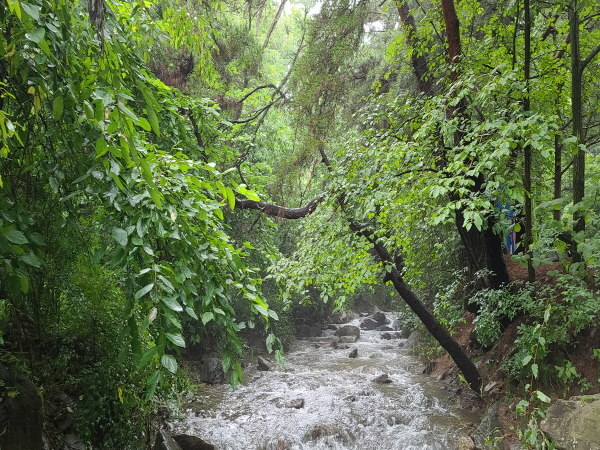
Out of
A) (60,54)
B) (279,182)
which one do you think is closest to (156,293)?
(60,54)

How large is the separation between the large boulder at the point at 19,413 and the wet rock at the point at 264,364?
8562 mm

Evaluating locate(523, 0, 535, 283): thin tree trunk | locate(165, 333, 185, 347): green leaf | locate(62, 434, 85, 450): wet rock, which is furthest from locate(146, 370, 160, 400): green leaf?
locate(523, 0, 535, 283): thin tree trunk

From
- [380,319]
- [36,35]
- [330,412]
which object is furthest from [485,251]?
[380,319]

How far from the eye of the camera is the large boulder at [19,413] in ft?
11.7

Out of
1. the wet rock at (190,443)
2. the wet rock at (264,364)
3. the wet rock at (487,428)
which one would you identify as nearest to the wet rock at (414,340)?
the wet rock at (264,364)

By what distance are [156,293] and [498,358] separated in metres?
7.63

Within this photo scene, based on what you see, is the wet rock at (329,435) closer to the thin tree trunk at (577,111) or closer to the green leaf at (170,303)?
the thin tree trunk at (577,111)

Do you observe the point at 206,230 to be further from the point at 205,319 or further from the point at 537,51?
the point at 537,51

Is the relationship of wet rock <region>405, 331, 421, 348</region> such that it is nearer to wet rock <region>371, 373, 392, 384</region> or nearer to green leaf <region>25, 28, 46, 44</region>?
wet rock <region>371, 373, 392, 384</region>

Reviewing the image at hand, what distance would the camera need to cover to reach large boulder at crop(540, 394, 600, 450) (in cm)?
409

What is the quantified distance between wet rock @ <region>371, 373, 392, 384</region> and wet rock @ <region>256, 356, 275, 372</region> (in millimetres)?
3218

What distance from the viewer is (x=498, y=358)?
7.79 m

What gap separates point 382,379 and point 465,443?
13.2 feet

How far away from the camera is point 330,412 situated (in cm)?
826
